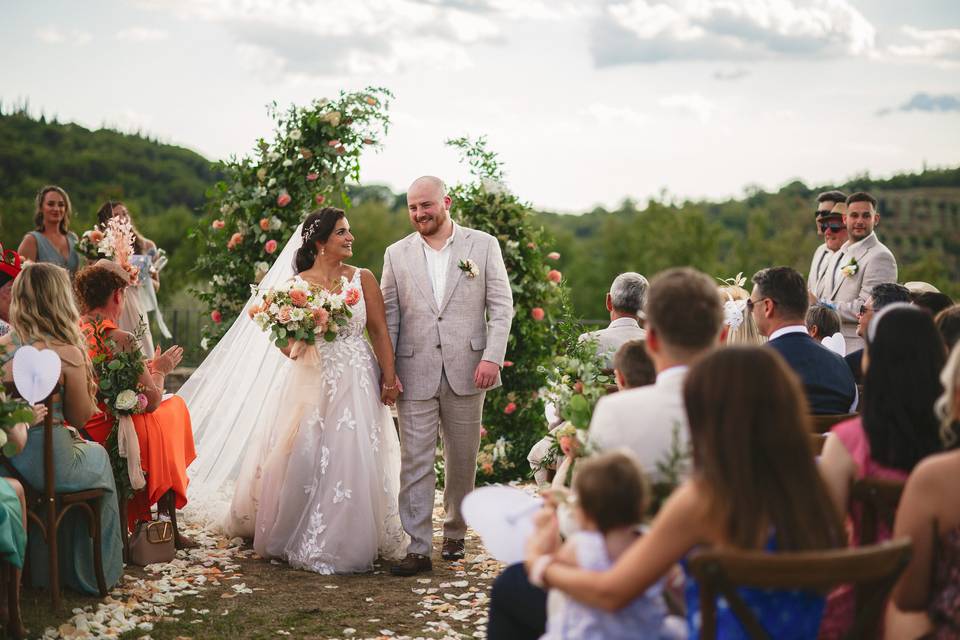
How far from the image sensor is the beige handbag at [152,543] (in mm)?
5238

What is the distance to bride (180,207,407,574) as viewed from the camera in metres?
5.26

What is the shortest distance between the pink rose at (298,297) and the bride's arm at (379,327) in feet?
1.18

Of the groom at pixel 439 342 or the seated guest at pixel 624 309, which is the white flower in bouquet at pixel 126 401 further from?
the seated guest at pixel 624 309

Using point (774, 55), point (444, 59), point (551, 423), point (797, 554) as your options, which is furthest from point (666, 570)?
point (774, 55)

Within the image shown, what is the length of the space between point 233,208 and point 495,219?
2064 mm

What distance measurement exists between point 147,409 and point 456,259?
6.41 ft

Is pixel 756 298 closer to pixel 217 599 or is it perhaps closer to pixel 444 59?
pixel 217 599

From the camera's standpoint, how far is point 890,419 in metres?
2.57

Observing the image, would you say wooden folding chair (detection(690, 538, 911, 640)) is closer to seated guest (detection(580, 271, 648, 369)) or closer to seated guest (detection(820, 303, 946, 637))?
seated guest (detection(820, 303, 946, 637))

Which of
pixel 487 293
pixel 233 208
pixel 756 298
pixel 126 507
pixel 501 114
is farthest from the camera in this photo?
pixel 501 114

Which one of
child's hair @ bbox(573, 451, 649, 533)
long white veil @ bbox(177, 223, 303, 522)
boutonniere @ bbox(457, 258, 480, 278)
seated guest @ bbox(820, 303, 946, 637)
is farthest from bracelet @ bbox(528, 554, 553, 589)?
long white veil @ bbox(177, 223, 303, 522)

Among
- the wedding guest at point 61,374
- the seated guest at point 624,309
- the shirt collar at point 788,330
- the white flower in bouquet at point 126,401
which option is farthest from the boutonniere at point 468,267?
the wedding guest at point 61,374

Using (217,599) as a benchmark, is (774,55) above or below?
above

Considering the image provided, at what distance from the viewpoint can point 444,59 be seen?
16219mm
